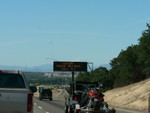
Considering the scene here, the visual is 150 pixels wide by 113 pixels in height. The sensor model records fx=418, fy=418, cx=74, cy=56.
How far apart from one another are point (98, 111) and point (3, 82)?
9260 millimetres

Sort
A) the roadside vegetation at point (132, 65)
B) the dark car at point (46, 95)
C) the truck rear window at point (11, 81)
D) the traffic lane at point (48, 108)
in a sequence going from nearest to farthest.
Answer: the truck rear window at point (11, 81), the traffic lane at point (48, 108), the roadside vegetation at point (132, 65), the dark car at point (46, 95)

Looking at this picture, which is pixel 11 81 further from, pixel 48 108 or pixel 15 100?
pixel 48 108

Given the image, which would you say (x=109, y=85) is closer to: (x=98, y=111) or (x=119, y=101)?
(x=119, y=101)

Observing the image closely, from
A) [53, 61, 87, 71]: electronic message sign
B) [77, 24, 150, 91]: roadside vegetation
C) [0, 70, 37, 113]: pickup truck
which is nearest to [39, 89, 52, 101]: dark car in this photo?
[77, 24, 150, 91]: roadside vegetation

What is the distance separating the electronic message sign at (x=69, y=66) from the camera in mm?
80438

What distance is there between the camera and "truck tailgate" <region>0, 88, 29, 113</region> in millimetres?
10492

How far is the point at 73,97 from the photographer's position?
2278cm

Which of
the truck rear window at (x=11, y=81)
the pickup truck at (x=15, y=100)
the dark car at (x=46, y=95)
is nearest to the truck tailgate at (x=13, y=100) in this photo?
the pickup truck at (x=15, y=100)

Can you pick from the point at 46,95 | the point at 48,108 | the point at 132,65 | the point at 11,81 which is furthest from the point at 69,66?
the point at 11,81

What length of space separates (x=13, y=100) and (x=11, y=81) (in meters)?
0.92

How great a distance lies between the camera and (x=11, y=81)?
1133 centimetres

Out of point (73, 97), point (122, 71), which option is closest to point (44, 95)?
point (122, 71)

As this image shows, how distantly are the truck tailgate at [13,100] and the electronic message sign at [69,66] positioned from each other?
69.6 meters

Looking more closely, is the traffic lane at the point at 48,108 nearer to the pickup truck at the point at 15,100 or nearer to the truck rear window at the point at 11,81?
the truck rear window at the point at 11,81
